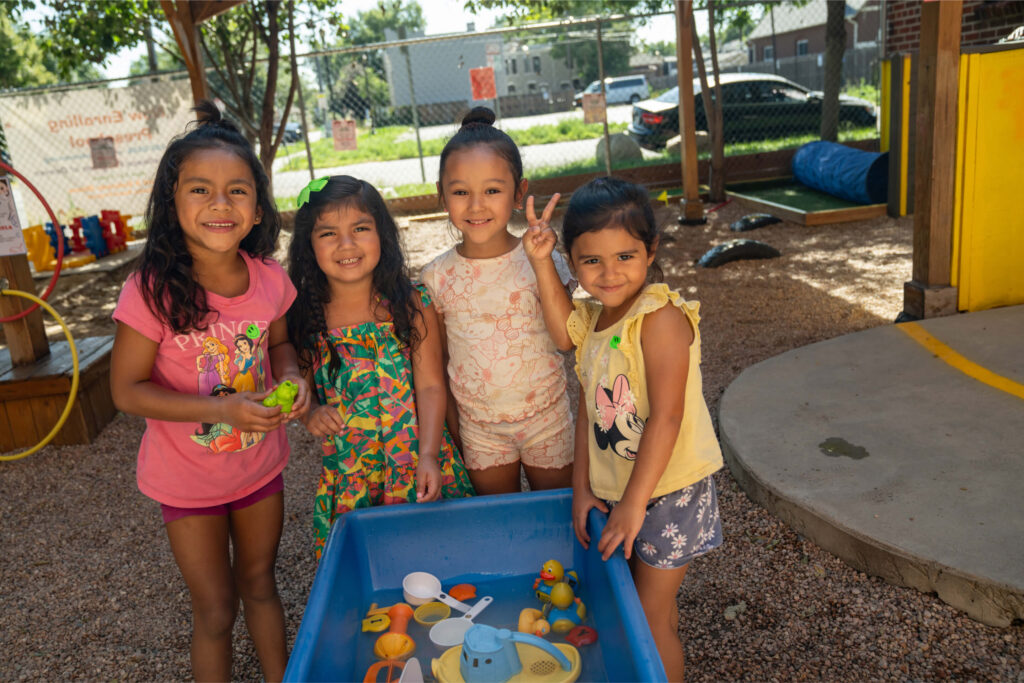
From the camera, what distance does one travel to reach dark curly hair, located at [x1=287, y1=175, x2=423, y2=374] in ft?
6.43

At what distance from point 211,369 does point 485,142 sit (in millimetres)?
838

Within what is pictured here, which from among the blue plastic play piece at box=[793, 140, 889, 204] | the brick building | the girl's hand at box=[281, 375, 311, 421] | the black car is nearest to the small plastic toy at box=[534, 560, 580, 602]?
the girl's hand at box=[281, 375, 311, 421]

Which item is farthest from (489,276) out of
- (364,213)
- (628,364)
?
(628,364)

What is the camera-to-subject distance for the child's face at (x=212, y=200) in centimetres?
175

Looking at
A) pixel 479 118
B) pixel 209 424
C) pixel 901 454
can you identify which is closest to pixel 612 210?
pixel 479 118

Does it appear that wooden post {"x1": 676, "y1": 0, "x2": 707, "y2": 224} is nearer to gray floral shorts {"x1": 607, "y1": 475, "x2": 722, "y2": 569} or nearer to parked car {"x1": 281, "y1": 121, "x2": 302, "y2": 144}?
gray floral shorts {"x1": 607, "y1": 475, "x2": 722, "y2": 569}

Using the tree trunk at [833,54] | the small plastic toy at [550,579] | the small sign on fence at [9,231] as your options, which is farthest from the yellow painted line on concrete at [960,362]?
the tree trunk at [833,54]

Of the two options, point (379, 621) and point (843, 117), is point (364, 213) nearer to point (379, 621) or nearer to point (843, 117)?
point (379, 621)

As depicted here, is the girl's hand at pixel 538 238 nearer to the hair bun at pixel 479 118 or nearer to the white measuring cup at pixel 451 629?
the hair bun at pixel 479 118

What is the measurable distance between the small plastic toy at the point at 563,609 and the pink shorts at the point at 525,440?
0.50 metres

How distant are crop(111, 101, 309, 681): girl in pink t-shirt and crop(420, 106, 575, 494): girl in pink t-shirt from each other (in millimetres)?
432

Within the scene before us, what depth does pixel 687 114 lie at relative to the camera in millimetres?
7430

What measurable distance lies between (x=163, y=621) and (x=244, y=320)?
122 centimetres

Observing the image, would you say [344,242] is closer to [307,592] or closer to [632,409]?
[632,409]
